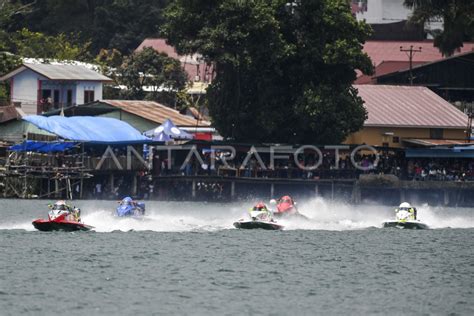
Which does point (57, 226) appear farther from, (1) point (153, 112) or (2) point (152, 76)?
(2) point (152, 76)

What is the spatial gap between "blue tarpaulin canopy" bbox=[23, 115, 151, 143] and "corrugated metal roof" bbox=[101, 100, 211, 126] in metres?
5.48

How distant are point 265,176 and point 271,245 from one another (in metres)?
32.7

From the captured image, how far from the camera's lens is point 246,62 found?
280ft

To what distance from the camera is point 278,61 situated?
8656cm

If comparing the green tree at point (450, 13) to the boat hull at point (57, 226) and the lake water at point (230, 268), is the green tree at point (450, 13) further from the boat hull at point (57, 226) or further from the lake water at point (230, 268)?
the boat hull at point (57, 226)

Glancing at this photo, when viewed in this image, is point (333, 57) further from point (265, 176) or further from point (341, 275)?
point (341, 275)

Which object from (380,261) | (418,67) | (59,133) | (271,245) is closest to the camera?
(380,261)

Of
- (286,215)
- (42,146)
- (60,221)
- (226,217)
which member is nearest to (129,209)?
(60,221)

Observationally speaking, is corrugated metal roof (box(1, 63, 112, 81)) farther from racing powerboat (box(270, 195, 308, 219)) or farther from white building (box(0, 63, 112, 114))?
racing powerboat (box(270, 195, 308, 219))

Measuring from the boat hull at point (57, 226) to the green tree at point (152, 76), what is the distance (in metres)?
55.1

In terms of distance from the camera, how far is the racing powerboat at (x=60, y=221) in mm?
55312

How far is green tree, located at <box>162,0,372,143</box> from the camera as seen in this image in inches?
3378

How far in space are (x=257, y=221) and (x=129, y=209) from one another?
5.41 m

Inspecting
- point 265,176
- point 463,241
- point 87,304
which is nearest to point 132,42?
point 265,176
